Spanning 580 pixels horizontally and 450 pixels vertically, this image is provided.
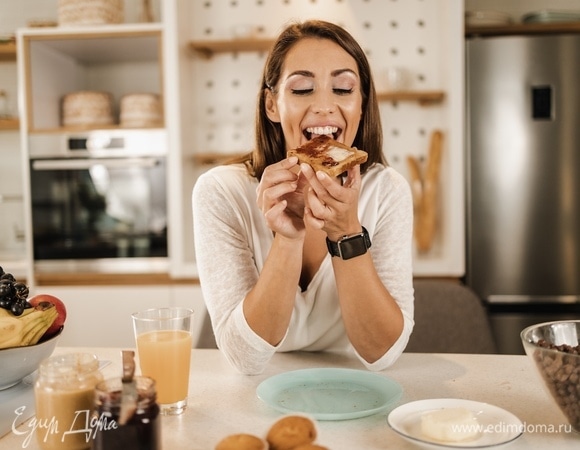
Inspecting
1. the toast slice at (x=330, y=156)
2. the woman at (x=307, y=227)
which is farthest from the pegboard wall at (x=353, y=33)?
the toast slice at (x=330, y=156)

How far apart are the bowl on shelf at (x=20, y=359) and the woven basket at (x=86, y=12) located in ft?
7.52

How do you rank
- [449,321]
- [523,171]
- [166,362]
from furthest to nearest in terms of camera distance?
[523,171], [449,321], [166,362]

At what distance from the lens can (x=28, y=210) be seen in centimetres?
301

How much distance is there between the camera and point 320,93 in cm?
138

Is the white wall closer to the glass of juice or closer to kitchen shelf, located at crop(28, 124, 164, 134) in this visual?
kitchen shelf, located at crop(28, 124, 164, 134)

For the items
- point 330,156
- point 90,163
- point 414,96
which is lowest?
point 330,156

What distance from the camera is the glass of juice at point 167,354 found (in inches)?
37.7

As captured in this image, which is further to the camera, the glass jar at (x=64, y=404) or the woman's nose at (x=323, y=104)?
the woman's nose at (x=323, y=104)

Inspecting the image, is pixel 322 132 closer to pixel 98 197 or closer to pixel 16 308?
pixel 16 308

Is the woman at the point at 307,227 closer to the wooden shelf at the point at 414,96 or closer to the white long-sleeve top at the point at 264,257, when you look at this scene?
the white long-sleeve top at the point at 264,257

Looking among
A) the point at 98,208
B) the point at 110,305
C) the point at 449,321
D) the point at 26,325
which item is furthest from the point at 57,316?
the point at 98,208

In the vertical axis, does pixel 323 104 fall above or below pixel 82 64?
below

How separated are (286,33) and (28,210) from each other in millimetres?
2008

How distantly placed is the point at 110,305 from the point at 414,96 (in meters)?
1.77
